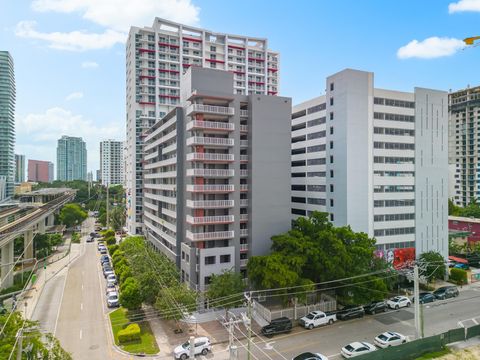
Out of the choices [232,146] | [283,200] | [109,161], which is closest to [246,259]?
[283,200]

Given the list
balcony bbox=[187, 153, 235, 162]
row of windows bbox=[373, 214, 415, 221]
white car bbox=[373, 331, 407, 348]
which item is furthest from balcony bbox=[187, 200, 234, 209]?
row of windows bbox=[373, 214, 415, 221]

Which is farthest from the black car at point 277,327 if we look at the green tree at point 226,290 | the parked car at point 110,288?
the parked car at point 110,288

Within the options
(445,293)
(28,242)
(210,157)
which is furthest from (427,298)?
(28,242)

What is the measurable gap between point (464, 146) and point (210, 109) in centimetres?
11009

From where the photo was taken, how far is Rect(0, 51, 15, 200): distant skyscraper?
116 metres

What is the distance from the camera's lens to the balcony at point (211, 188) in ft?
126

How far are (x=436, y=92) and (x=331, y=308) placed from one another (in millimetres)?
38342

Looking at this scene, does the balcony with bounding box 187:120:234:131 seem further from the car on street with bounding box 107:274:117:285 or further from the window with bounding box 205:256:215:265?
the car on street with bounding box 107:274:117:285

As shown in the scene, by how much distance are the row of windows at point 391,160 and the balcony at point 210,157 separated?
2313 cm

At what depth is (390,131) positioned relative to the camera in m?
50.1

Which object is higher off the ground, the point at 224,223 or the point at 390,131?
the point at 390,131

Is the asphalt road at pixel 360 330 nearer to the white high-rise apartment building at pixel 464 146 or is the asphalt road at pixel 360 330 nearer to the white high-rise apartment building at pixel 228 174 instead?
the white high-rise apartment building at pixel 228 174

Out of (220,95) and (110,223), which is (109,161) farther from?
(220,95)

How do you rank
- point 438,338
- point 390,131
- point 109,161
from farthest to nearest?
point 109,161 → point 390,131 → point 438,338
